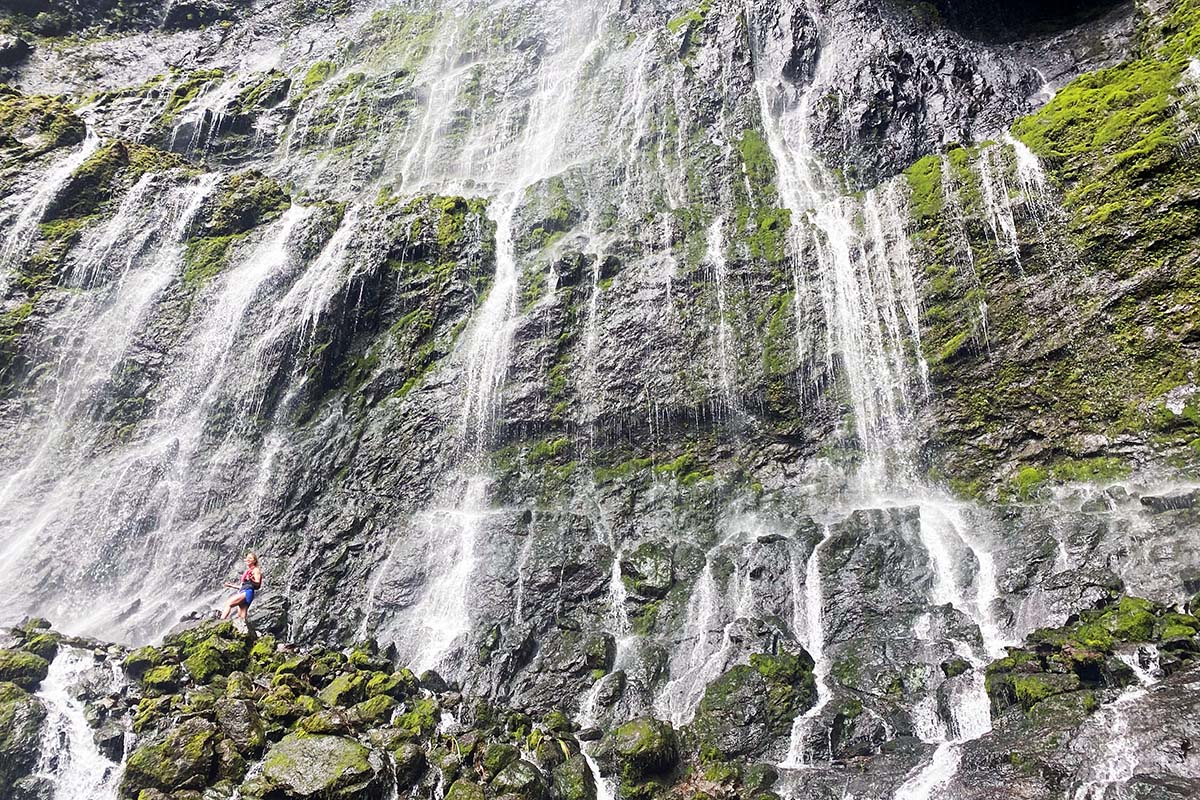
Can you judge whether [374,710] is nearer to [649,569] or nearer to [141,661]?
[141,661]

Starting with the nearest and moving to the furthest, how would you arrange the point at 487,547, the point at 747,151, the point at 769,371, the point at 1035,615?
the point at 1035,615 → the point at 487,547 → the point at 769,371 → the point at 747,151

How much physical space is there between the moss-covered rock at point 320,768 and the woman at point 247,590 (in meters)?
6.58

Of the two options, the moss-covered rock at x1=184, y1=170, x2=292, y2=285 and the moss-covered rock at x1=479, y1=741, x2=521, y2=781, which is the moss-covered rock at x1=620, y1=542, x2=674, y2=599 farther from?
the moss-covered rock at x1=184, y1=170, x2=292, y2=285

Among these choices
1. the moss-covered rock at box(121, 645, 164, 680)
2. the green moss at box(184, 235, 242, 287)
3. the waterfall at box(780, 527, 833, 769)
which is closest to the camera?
the waterfall at box(780, 527, 833, 769)

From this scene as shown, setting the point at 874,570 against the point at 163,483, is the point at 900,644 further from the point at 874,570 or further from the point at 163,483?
the point at 163,483

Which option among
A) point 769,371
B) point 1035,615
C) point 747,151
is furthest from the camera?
point 747,151

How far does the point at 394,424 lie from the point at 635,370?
705 cm

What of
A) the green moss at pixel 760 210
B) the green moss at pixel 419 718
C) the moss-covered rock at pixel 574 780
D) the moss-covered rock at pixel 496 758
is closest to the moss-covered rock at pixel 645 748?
the moss-covered rock at pixel 574 780

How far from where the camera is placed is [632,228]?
2345 centimetres

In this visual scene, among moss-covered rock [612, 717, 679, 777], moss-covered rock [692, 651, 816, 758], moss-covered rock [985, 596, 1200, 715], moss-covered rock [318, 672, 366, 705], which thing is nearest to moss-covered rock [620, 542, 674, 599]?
moss-covered rock [692, 651, 816, 758]

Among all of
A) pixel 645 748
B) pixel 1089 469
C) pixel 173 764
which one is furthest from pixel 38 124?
pixel 1089 469

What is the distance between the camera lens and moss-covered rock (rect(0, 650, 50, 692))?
13281 millimetres

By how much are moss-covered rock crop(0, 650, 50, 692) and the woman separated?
3.49 metres

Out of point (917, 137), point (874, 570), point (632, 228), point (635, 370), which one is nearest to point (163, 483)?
point (635, 370)
